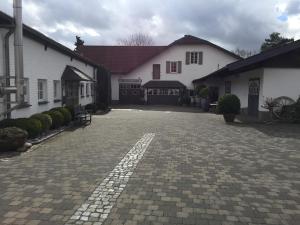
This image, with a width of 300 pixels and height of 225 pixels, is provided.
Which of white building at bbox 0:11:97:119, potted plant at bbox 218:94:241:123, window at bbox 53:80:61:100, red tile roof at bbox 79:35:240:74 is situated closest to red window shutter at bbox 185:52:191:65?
red tile roof at bbox 79:35:240:74

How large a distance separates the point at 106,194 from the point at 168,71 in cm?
3035

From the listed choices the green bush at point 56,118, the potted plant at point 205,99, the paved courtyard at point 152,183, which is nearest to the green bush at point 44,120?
the green bush at point 56,118

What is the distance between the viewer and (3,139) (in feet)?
26.2

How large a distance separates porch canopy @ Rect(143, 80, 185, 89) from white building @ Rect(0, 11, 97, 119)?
14.9 m

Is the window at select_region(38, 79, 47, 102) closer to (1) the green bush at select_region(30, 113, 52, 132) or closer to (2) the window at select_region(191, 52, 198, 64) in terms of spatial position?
(1) the green bush at select_region(30, 113, 52, 132)

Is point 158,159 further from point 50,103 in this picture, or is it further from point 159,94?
point 159,94

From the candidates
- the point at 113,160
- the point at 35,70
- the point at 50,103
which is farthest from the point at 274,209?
the point at 50,103

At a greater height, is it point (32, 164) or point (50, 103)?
point (50, 103)

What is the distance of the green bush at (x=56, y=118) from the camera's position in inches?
480

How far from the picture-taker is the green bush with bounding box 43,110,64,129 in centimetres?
1220

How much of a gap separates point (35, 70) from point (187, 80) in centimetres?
2402

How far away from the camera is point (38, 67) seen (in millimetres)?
12945

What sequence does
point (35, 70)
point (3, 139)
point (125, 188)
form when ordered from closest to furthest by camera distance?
point (125, 188)
point (3, 139)
point (35, 70)

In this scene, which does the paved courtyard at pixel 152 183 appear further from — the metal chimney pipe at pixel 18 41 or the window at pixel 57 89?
the window at pixel 57 89
